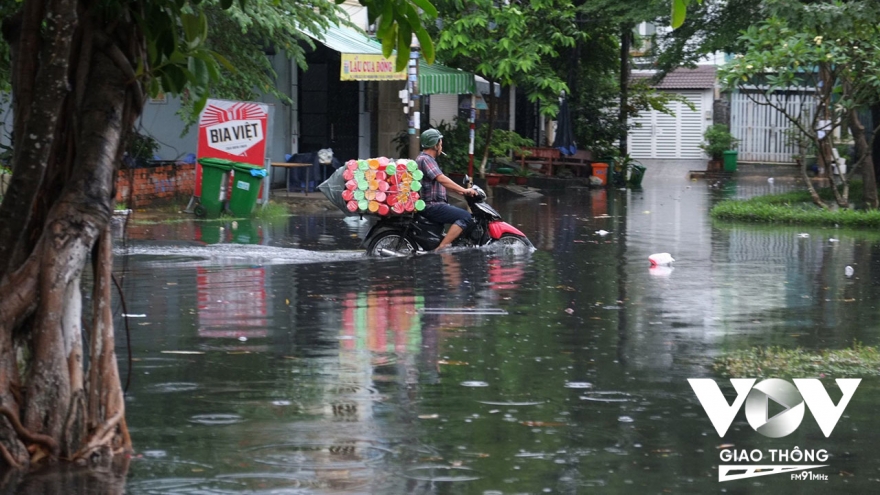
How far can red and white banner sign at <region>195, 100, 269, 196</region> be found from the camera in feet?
67.1

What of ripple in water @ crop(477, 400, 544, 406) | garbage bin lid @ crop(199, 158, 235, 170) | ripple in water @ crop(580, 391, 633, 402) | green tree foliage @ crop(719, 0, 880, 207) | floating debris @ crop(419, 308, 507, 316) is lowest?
ripple in water @ crop(477, 400, 544, 406)

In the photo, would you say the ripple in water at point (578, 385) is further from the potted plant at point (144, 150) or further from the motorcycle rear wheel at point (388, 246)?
the potted plant at point (144, 150)

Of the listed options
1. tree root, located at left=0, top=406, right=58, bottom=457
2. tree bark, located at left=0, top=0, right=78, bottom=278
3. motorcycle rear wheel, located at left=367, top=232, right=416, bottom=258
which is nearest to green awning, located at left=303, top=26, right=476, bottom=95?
motorcycle rear wheel, located at left=367, top=232, right=416, bottom=258

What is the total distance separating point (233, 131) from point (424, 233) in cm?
656

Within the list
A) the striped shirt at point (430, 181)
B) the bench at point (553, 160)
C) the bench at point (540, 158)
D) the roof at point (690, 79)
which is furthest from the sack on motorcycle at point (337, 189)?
the roof at point (690, 79)

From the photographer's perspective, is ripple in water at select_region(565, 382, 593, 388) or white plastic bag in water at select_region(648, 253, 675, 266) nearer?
ripple in water at select_region(565, 382, 593, 388)

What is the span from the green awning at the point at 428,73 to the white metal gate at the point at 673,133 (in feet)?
75.0

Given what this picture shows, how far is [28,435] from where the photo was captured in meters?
5.55

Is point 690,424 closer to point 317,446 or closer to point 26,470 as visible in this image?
point 317,446

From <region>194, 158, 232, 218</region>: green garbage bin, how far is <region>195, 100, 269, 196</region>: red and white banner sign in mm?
544

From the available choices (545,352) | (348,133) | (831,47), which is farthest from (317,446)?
(348,133)

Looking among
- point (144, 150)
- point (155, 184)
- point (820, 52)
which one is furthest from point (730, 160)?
point (155, 184)

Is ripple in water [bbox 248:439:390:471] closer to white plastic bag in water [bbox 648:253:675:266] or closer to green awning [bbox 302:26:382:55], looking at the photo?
white plastic bag in water [bbox 648:253:675:266]

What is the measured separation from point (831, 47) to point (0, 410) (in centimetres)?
1737
